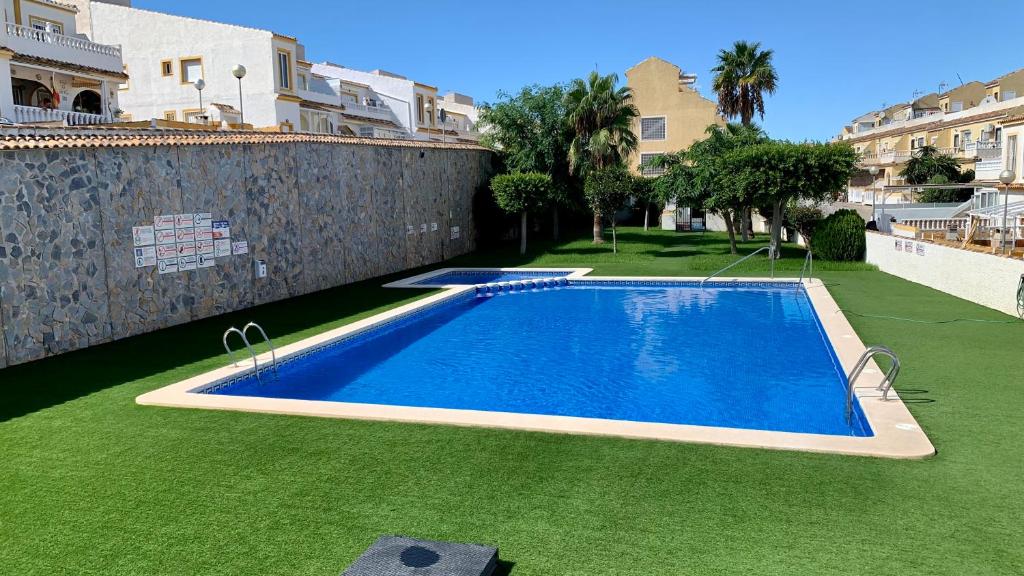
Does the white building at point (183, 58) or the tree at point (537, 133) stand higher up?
the white building at point (183, 58)

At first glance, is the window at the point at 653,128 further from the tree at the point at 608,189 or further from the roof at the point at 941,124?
the tree at the point at 608,189

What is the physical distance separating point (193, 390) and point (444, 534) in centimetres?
582

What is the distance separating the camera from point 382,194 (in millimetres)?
23172

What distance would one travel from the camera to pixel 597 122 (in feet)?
101

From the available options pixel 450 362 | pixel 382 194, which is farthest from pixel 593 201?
pixel 450 362

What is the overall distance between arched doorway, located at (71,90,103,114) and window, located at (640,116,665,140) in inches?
1213

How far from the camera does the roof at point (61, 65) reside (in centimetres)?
2531

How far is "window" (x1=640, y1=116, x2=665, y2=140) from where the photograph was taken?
46906 mm

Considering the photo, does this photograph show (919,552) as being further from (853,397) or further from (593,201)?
(593,201)

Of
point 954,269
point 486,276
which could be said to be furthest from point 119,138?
point 954,269

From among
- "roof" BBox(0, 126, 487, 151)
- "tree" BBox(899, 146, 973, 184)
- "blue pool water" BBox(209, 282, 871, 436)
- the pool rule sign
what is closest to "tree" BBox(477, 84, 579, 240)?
"roof" BBox(0, 126, 487, 151)

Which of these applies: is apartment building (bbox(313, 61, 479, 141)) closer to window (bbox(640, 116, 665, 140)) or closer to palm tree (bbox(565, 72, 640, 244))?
window (bbox(640, 116, 665, 140))

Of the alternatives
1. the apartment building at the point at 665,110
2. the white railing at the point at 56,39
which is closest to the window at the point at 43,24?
the white railing at the point at 56,39

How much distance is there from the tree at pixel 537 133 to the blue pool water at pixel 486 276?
24.1 ft
